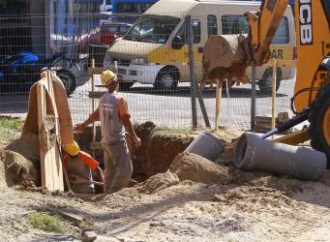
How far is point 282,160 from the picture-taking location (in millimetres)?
10180

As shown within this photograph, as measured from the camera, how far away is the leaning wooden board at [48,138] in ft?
36.6

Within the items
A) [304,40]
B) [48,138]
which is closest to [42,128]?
[48,138]

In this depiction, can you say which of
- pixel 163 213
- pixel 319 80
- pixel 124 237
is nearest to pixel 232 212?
pixel 163 213

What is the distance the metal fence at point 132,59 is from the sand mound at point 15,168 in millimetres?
6487

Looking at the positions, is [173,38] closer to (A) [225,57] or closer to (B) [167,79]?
(B) [167,79]

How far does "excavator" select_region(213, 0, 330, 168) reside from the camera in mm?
11616

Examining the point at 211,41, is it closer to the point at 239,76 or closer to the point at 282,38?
the point at 239,76

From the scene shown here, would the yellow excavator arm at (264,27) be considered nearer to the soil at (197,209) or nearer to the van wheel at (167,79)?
the soil at (197,209)

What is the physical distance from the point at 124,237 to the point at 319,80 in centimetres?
516

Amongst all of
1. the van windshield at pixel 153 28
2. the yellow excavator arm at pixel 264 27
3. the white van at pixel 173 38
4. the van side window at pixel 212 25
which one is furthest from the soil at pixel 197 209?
the van side window at pixel 212 25

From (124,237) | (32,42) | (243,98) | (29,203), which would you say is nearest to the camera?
(124,237)

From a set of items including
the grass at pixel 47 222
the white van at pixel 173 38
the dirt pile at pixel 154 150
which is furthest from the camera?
the white van at pixel 173 38

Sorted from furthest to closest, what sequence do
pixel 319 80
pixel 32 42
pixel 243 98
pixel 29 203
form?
1. pixel 32 42
2. pixel 243 98
3. pixel 319 80
4. pixel 29 203

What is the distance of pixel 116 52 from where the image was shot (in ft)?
73.6
